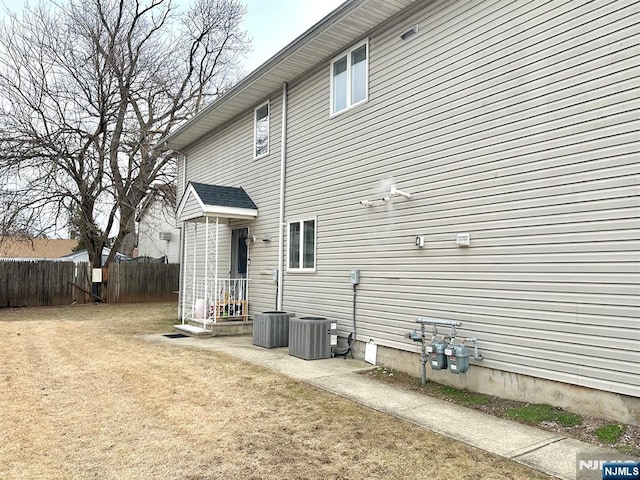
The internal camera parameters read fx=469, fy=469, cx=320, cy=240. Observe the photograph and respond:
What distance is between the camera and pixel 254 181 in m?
11.1

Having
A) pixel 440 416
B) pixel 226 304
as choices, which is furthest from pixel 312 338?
pixel 226 304

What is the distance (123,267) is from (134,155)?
4.61m

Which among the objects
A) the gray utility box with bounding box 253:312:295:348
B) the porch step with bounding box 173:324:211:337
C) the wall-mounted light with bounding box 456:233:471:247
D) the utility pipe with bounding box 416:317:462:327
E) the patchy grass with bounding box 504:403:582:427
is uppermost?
the wall-mounted light with bounding box 456:233:471:247

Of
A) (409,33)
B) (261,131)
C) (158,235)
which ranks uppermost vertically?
(409,33)

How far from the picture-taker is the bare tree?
16344 mm

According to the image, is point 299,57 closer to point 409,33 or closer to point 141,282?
point 409,33

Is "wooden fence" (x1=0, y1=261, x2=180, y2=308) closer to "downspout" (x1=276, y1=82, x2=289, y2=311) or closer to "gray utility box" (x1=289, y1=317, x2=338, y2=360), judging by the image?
"downspout" (x1=276, y1=82, x2=289, y2=311)

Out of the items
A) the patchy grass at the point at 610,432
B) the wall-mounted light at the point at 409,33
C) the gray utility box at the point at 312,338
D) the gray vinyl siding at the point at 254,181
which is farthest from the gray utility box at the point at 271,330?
the patchy grass at the point at 610,432

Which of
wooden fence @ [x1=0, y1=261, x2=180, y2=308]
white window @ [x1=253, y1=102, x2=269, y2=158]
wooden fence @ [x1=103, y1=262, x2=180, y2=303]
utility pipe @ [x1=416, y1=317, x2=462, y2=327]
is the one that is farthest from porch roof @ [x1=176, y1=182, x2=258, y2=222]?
wooden fence @ [x1=103, y1=262, x2=180, y2=303]

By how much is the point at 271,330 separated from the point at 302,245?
1757 millimetres

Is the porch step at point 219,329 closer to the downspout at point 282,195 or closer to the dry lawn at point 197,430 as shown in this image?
the downspout at point 282,195

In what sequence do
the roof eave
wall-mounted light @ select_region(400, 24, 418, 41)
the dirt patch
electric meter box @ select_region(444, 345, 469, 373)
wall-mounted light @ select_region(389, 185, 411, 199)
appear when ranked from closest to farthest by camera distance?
1. the dirt patch
2. electric meter box @ select_region(444, 345, 469, 373)
3. wall-mounted light @ select_region(389, 185, 411, 199)
4. wall-mounted light @ select_region(400, 24, 418, 41)
5. the roof eave

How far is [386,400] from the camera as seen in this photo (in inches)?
211

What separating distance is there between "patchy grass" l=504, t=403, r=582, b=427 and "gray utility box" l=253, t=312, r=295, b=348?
4.74 meters
